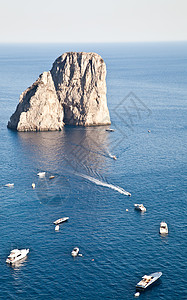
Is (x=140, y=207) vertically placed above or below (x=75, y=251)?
above

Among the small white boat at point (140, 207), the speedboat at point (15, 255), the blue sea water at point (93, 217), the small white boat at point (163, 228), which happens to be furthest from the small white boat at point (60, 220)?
the small white boat at point (163, 228)

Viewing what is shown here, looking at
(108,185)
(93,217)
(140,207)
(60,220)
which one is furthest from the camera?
(108,185)

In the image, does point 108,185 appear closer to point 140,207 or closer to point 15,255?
point 140,207

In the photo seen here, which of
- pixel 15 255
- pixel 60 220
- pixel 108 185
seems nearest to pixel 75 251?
pixel 15 255

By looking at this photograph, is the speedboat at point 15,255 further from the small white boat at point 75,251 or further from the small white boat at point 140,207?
the small white boat at point 140,207

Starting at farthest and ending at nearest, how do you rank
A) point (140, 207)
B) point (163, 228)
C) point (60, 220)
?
point (140, 207) < point (60, 220) < point (163, 228)

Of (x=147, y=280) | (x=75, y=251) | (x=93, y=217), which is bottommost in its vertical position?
(x=147, y=280)

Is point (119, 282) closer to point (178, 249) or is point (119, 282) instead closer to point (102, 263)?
point (102, 263)

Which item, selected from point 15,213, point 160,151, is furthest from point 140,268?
Result: point 160,151
